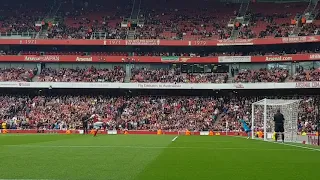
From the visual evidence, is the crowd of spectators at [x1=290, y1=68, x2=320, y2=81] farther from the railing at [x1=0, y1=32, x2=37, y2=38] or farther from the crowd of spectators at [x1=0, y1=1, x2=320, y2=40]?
the railing at [x1=0, y1=32, x2=37, y2=38]

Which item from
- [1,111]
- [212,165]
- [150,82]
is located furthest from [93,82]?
[212,165]

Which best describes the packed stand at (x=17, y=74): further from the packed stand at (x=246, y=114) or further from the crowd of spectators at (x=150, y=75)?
the packed stand at (x=246, y=114)

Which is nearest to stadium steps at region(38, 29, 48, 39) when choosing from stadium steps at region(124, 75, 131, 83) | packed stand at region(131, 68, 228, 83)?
stadium steps at region(124, 75, 131, 83)

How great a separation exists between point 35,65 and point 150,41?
14.7 metres

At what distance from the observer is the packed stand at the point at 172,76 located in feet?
191

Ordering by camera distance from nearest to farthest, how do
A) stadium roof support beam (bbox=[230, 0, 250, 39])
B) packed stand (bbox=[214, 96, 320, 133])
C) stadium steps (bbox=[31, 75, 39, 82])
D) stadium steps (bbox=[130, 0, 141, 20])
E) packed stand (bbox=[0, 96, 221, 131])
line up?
packed stand (bbox=[214, 96, 320, 133]) → packed stand (bbox=[0, 96, 221, 131]) → stadium steps (bbox=[31, 75, 39, 82]) → stadium roof support beam (bbox=[230, 0, 250, 39]) → stadium steps (bbox=[130, 0, 141, 20])

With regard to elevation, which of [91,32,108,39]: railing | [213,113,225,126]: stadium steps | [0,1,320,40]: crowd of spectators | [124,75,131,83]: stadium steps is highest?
[0,1,320,40]: crowd of spectators

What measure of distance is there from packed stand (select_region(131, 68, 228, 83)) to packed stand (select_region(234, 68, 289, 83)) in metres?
1.84

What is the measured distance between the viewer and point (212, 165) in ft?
36.1

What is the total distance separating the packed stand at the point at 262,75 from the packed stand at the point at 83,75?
14.0 m

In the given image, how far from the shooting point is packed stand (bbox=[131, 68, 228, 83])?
58.2 m

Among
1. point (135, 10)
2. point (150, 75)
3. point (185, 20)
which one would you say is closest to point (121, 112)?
point (150, 75)

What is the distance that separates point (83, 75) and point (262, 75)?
21335 mm

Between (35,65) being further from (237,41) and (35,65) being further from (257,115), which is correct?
(257,115)
